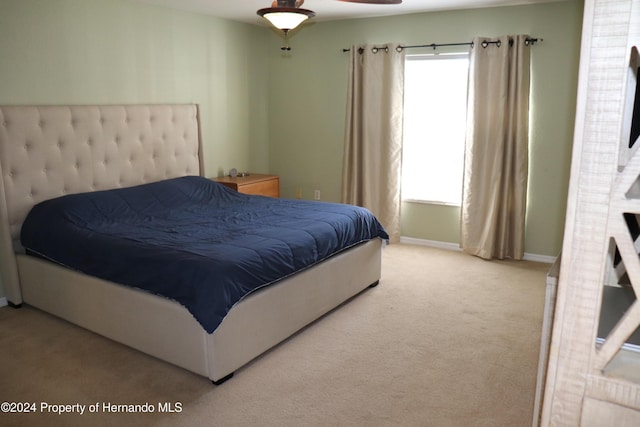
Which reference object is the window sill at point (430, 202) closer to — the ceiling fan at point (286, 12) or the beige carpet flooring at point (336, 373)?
the beige carpet flooring at point (336, 373)

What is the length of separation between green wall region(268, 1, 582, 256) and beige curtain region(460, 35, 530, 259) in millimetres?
137

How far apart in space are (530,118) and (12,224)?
4.48 m

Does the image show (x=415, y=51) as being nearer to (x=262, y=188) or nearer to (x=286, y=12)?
(x=262, y=188)

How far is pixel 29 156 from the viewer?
3670 millimetres

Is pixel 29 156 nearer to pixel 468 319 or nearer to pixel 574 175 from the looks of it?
pixel 468 319

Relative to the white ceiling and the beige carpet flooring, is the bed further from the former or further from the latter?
the white ceiling

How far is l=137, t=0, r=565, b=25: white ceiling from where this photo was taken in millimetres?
4496

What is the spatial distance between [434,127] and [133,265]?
355cm

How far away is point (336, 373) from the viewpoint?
2.85 meters

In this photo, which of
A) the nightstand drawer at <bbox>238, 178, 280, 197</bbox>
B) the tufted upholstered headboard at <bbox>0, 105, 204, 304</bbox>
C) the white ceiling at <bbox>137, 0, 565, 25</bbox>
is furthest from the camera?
the nightstand drawer at <bbox>238, 178, 280, 197</bbox>

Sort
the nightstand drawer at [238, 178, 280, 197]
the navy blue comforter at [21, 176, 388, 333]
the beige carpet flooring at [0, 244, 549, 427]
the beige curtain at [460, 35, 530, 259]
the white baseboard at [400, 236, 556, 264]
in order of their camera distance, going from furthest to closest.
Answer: the nightstand drawer at [238, 178, 280, 197], the white baseboard at [400, 236, 556, 264], the beige curtain at [460, 35, 530, 259], the navy blue comforter at [21, 176, 388, 333], the beige carpet flooring at [0, 244, 549, 427]

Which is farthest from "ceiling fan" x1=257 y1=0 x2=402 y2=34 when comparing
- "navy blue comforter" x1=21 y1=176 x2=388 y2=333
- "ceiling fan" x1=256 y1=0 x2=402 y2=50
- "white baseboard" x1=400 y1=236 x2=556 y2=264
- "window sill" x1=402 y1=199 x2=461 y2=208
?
"white baseboard" x1=400 y1=236 x2=556 y2=264

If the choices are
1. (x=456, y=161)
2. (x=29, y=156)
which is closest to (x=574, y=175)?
(x=29, y=156)

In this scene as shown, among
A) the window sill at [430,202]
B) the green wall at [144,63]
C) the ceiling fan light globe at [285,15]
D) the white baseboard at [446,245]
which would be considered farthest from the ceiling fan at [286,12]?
the white baseboard at [446,245]
